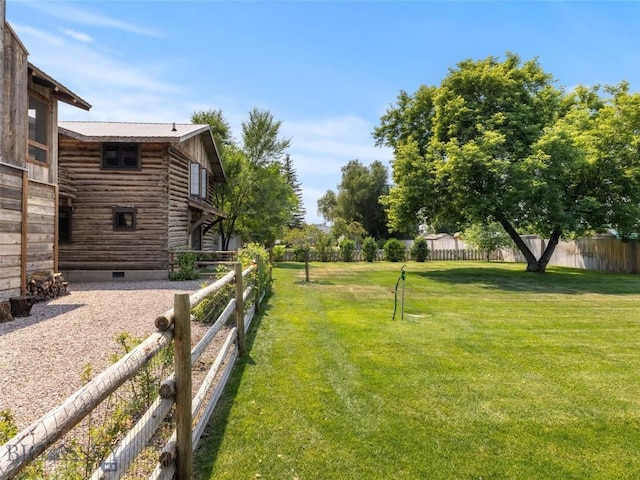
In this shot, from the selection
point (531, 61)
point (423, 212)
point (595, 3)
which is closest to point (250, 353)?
point (595, 3)

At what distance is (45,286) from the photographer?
9469 mm

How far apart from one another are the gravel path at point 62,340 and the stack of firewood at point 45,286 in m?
0.27

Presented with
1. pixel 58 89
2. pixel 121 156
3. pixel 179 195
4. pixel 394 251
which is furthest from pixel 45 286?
pixel 394 251

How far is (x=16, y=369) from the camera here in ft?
15.3

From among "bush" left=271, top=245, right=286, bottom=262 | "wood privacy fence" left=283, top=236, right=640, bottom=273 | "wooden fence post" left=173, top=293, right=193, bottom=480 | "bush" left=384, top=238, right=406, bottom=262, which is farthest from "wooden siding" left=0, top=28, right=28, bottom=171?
"bush" left=384, top=238, right=406, bottom=262

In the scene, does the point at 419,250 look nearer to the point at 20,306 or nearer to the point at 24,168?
the point at 24,168

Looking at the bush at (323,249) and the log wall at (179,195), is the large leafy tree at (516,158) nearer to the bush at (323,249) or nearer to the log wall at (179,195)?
the bush at (323,249)

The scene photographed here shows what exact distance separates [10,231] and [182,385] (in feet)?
25.7

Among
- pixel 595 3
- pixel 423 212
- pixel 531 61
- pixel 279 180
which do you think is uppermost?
pixel 531 61

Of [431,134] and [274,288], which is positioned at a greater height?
[431,134]

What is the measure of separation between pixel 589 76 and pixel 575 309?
18.2 meters

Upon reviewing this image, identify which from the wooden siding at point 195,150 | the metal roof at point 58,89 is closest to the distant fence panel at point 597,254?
the wooden siding at point 195,150

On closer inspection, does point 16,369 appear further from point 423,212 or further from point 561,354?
point 423,212

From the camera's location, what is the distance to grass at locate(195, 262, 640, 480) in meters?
2.99
